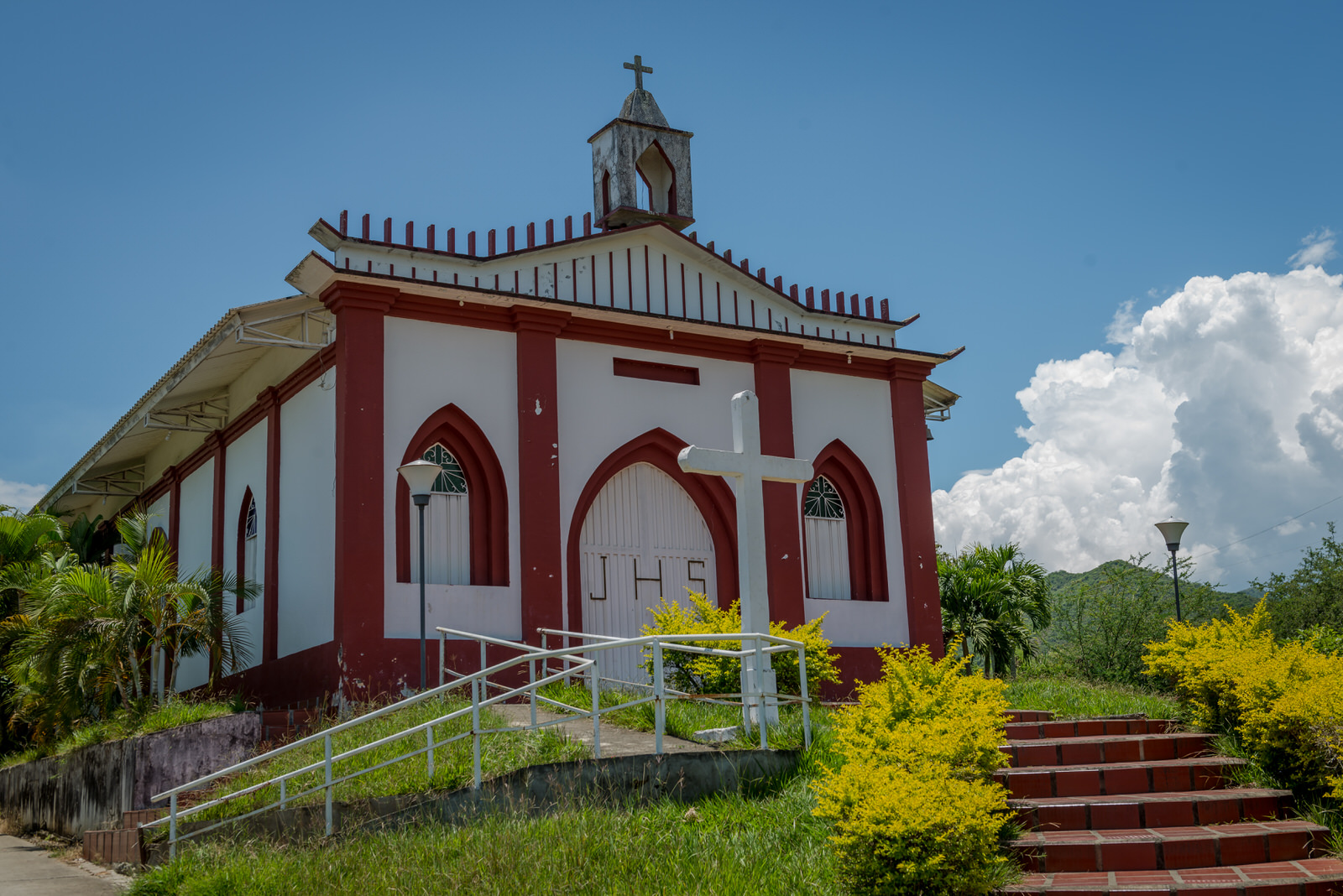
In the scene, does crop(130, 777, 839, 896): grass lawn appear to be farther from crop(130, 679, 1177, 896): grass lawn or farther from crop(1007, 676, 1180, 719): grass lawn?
crop(1007, 676, 1180, 719): grass lawn

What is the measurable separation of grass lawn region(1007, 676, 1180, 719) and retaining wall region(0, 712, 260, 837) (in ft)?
26.3

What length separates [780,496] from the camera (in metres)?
17.9

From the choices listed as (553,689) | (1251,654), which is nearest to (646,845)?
(1251,654)

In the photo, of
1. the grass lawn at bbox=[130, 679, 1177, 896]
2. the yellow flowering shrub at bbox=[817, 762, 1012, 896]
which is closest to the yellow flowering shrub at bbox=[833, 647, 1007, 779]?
the yellow flowering shrub at bbox=[817, 762, 1012, 896]

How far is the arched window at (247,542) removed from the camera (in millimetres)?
18906

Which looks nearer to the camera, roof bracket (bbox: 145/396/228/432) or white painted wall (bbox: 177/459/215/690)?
roof bracket (bbox: 145/396/228/432)

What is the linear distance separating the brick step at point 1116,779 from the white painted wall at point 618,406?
812 centimetres

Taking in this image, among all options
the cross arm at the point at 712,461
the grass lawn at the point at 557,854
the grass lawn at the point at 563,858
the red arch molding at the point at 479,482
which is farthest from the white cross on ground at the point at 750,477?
the red arch molding at the point at 479,482

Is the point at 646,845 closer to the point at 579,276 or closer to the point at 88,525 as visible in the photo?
the point at 579,276

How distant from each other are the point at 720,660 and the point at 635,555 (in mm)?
5089

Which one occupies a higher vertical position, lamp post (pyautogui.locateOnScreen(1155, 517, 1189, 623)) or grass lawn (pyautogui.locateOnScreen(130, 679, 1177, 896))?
lamp post (pyautogui.locateOnScreen(1155, 517, 1189, 623))

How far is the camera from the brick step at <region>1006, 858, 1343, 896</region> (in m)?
7.37

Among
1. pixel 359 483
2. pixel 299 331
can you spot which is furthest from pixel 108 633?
pixel 299 331

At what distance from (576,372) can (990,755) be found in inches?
378
